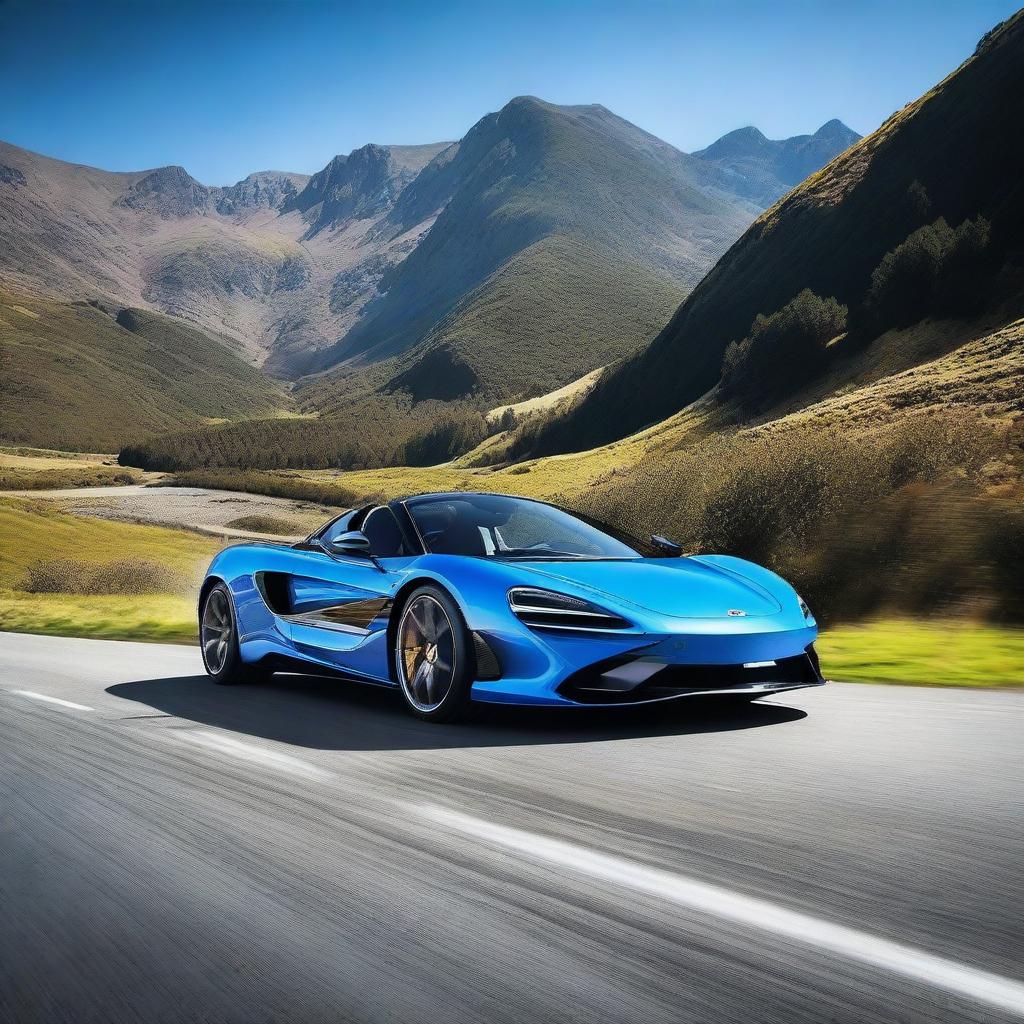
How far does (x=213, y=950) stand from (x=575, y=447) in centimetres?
10410

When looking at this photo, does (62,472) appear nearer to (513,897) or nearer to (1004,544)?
(1004,544)

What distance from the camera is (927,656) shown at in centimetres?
957

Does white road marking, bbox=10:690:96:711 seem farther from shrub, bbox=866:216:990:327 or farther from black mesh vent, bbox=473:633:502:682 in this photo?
shrub, bbox=866:216:990:327

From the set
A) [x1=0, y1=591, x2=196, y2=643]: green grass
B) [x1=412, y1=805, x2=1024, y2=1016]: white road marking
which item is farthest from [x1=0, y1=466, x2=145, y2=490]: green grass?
[x1=412, y1=805, x2=1024, y2=1016]: white road marking

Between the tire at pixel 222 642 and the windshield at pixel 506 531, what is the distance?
77.3 inches

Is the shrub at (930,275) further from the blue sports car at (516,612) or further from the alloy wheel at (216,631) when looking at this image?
the blue sports car at (516,612)

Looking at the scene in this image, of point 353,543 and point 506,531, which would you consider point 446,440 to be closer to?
point 506,531

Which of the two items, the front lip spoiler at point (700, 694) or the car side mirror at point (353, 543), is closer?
the front lip spoiler at point (700, 694)

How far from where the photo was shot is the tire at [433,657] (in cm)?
593

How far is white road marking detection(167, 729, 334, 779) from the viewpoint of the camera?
505 centimetres

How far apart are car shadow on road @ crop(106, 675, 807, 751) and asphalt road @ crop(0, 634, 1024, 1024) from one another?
0.13ft

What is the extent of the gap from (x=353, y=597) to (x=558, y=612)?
5.35 ft

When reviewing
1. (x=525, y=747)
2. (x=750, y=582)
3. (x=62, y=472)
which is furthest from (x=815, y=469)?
(x=62, y=472)

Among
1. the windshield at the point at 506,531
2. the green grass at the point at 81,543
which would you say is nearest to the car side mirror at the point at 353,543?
the windshield at the point at 506,531
